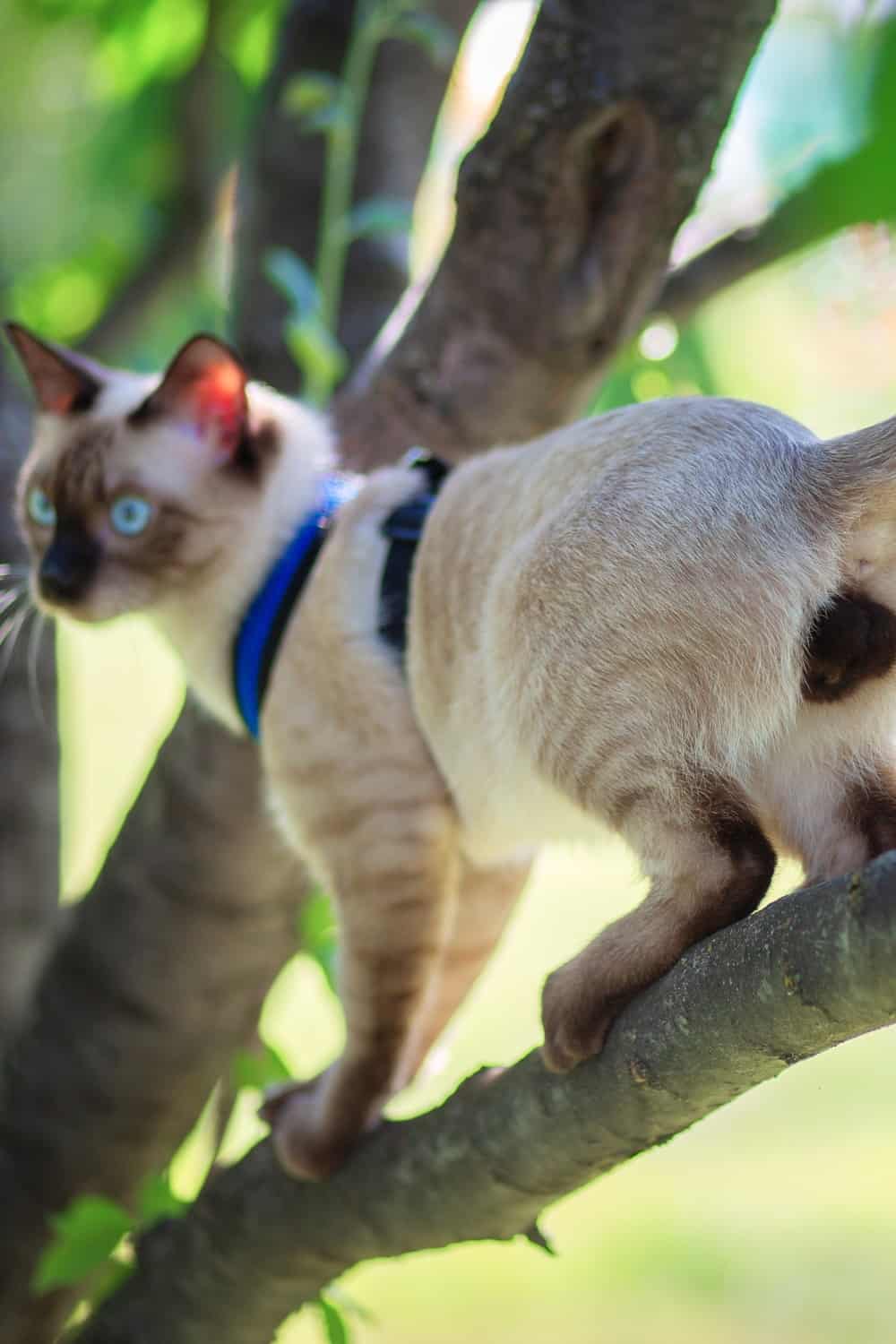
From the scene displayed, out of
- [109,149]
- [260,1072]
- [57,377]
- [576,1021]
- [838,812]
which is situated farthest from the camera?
[109,149]

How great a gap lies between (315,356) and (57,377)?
0.38 metres

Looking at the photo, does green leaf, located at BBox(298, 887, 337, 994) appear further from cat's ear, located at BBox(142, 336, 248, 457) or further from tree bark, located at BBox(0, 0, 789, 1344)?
cat's ear, located at BBox(142, 336, 248, 457)

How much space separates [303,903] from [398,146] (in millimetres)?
1435

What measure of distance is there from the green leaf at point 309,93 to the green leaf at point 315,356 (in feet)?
1.15

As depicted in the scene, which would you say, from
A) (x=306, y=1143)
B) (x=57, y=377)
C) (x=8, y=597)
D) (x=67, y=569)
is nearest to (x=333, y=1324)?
(x=306, y=1143)

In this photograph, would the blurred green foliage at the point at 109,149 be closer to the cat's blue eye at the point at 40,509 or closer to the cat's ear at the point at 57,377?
the cat's ear at the point at 57,377

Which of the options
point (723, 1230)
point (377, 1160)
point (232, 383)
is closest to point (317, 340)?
point (232, 383)

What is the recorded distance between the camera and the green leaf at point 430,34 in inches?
78.0

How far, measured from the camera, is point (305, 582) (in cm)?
172

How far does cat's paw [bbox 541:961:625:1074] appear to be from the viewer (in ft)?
3.65

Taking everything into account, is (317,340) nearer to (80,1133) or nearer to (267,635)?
(267,635)

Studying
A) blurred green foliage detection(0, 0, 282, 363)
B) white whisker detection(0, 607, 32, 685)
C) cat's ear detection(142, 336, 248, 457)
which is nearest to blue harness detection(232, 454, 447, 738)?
cat's ear detection(142, 336, 248, 457)

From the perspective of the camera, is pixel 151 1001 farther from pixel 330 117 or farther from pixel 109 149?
pixel 109 149

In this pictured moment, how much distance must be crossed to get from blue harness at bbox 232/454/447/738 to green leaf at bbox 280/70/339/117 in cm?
67
